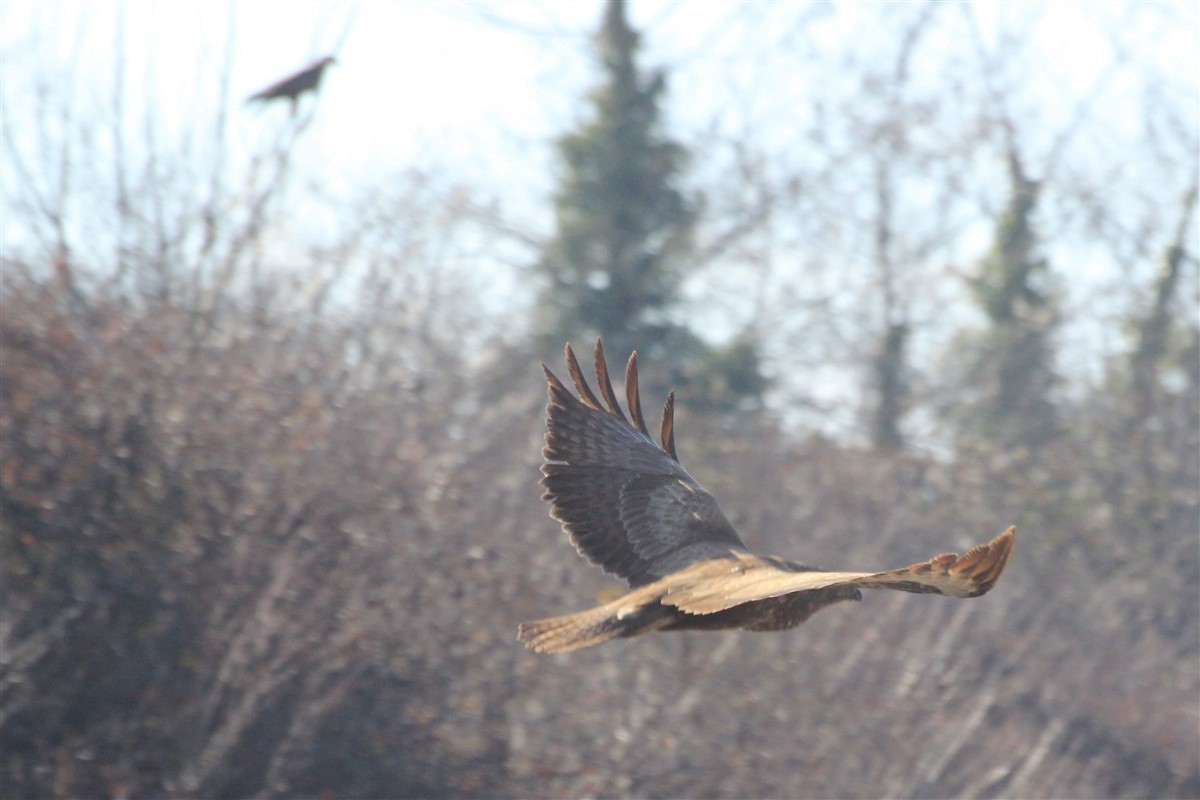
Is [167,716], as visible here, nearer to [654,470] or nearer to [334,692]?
[334,692]

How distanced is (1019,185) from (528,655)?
43.3 feet

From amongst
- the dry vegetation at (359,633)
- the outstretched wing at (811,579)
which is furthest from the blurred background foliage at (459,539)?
the outstretched wing at (811,579)

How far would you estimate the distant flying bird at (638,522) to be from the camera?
577 centimetres

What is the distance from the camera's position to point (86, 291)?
9.68 meters

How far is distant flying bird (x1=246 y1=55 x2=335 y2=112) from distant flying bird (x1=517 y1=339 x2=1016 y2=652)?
4.83 metres

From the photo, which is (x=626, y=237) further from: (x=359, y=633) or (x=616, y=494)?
(x=616, y=494)

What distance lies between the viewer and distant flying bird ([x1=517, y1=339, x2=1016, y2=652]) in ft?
18.9

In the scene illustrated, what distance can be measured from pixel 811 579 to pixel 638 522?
1564 millimetres

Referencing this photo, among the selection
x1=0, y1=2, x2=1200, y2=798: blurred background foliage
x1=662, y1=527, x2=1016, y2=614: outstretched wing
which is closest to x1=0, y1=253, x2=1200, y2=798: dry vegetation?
x1=0, y1=2, x2=1200, y2=798: blurred background foliage

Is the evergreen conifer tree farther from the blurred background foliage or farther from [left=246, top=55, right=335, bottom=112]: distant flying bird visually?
[left=246, top=55, right=335, bottom=112]: distant flying bird

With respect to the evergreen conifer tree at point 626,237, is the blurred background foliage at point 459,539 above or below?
below

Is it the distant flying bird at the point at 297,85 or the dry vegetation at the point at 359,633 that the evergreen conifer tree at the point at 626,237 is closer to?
the dry vegetation at the point at 359,633

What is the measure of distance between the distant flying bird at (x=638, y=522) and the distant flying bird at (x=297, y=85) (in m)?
4.83

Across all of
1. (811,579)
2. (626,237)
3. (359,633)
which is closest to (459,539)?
(359,633)
